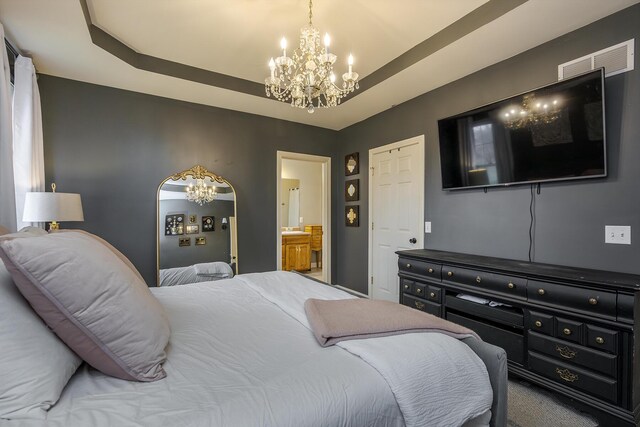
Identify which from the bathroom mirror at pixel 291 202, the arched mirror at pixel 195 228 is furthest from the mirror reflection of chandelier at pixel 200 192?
the bathroom mirror at pixel 291 202

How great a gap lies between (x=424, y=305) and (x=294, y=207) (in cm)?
476

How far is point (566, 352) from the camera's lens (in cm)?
185

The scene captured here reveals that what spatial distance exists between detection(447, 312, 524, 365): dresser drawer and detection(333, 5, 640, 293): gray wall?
0.68 meters

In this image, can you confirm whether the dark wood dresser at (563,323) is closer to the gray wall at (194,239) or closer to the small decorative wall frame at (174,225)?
the gray wall at (194,239)

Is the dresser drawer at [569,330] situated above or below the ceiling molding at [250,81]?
below

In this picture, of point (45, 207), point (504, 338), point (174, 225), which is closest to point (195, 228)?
point (174, 225)

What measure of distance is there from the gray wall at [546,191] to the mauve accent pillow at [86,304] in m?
2.75

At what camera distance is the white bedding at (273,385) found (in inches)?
30.4

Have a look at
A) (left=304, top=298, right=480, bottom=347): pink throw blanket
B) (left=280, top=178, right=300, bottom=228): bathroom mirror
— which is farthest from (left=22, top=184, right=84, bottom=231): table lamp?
(left=280, top=178, right=300, bottom=228): bathroom mirror

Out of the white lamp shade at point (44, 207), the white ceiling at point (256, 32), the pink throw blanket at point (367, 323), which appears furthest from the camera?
the white lamp shade at point (44, 207)

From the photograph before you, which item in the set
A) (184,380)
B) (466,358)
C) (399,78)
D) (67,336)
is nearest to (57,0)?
(67,336)

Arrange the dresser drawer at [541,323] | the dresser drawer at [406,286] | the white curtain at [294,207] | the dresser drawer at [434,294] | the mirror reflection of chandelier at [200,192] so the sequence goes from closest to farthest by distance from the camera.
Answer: the dresser drawer at [541,323]
the dresser drawer at [434,294]
the dresser drawer at [406,286]
the mirror reflection of chandelier at [200,192]
the white curtain at [294,207]

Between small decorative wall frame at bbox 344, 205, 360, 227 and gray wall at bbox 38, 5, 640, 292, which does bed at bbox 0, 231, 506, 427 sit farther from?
small decorative wall frame at bbox 344, 205, 360, 227

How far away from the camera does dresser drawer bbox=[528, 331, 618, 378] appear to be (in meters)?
1.68
